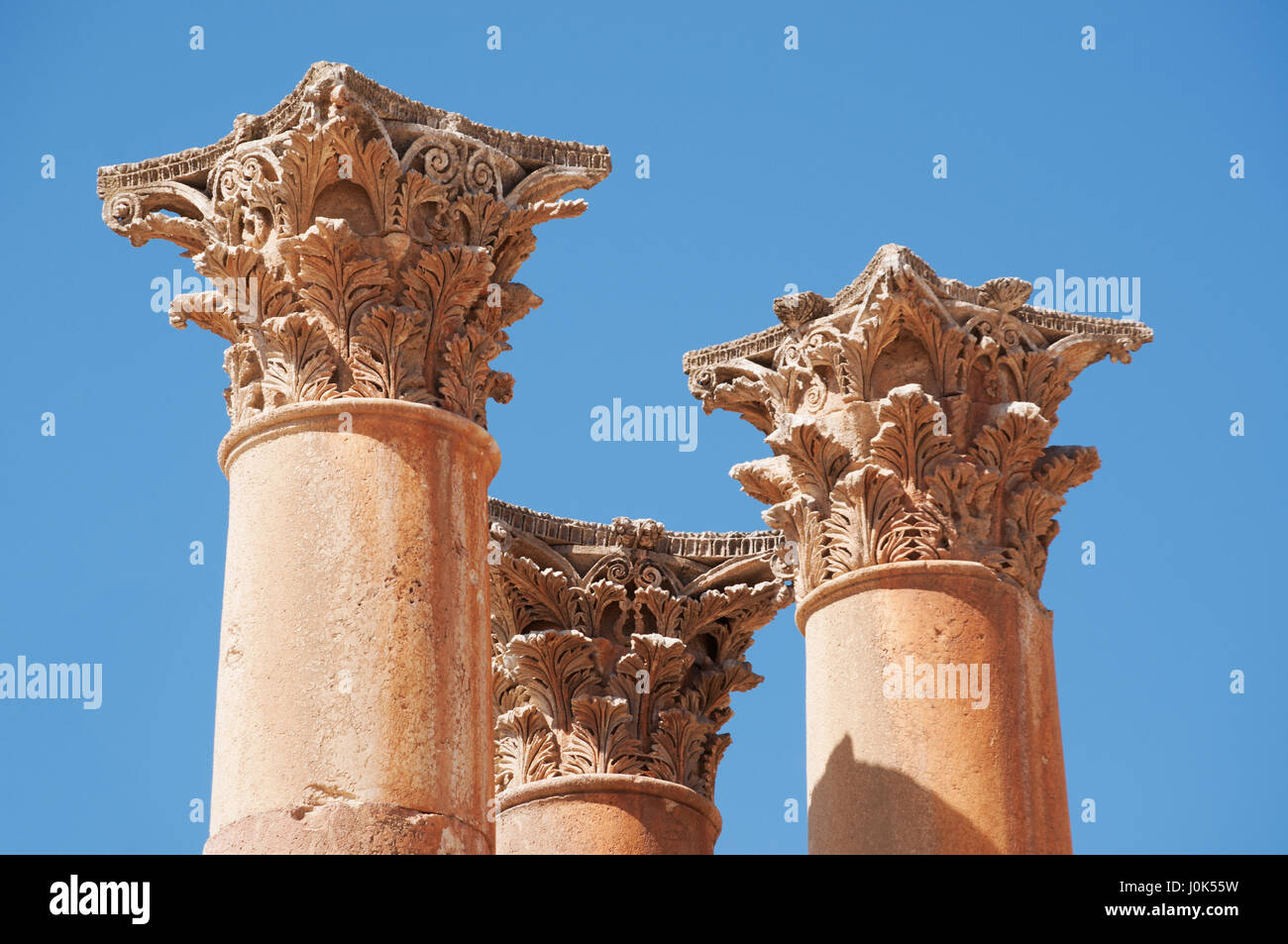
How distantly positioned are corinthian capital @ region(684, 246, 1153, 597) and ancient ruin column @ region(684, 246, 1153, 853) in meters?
0.02

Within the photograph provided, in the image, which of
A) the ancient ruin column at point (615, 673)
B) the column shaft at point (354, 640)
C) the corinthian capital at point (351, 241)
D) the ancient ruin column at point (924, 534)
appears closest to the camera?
the column shaft at point (354, 640)

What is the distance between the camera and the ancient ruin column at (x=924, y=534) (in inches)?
806

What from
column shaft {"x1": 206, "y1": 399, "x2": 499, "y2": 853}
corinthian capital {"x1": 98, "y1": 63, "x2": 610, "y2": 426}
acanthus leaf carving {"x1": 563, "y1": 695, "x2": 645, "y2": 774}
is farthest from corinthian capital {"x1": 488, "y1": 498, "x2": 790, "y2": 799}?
column shaft {"x1": 206, "y1": 399, "x2": 499, "y2": 853}

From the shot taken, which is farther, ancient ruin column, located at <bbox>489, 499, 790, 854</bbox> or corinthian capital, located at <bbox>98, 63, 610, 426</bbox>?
ancient ruin column, located at <bbox>489, 499, 790, 854</bbox>

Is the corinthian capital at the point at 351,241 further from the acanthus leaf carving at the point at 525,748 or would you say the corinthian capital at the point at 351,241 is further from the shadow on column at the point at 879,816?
the acanthus leaf carving at the point at 525,748

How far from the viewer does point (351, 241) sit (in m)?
18.0

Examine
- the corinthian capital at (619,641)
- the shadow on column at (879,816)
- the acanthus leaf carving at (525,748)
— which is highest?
the corinthian capital at (619,641)

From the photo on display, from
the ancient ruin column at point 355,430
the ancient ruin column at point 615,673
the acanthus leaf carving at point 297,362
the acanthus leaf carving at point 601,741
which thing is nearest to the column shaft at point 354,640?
the ancient ruin column at point 355,430

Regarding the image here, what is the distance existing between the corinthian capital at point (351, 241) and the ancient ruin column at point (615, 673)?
31.2 ft

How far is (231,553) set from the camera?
1717 centimetres

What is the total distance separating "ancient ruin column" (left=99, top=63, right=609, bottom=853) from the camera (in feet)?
52.3

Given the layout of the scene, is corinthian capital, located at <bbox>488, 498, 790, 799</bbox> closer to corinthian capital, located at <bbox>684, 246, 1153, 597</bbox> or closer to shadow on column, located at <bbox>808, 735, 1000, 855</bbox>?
corinthian capital, located at <bbox>684, 246, 1153, 597</bbox>

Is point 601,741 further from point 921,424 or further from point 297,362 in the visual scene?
point 297,362

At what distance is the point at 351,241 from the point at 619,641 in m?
11.6
